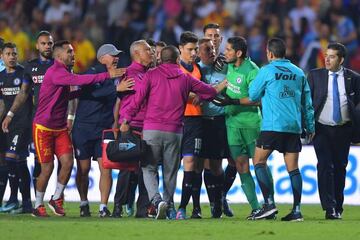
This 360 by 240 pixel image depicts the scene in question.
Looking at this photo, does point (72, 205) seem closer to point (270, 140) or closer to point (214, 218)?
point (214, 218)

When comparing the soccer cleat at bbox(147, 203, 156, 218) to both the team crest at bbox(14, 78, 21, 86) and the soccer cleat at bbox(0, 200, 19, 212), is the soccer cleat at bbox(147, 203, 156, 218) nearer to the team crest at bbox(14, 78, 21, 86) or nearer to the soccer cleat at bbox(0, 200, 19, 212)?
the soccer cleat at bbox(0, 200, 19, 212)

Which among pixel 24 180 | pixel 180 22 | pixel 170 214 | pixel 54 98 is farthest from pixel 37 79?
pixel 180 22

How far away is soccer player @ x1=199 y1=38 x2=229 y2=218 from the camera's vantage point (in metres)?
17.5

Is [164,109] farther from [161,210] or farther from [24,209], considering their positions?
[24,209]

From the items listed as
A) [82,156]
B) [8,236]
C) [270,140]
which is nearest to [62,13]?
[82,156]

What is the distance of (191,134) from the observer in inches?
679

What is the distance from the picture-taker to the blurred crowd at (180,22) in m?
26.3

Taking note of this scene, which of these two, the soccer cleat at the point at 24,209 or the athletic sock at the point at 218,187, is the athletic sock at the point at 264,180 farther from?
the soccer cleat at the point at 24,209

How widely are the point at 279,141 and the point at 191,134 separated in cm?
145

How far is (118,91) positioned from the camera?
16.9 m

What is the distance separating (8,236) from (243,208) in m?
6.84

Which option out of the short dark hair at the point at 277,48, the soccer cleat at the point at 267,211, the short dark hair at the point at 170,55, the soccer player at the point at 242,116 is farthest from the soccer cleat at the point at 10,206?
the short dark hair at the point at 277,48

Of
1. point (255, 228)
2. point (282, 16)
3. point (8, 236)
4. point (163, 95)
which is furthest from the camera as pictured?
point (282, 16)

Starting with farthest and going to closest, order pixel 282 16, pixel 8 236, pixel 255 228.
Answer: pixel 282 16, pixel 255 228, pixel 8 236
